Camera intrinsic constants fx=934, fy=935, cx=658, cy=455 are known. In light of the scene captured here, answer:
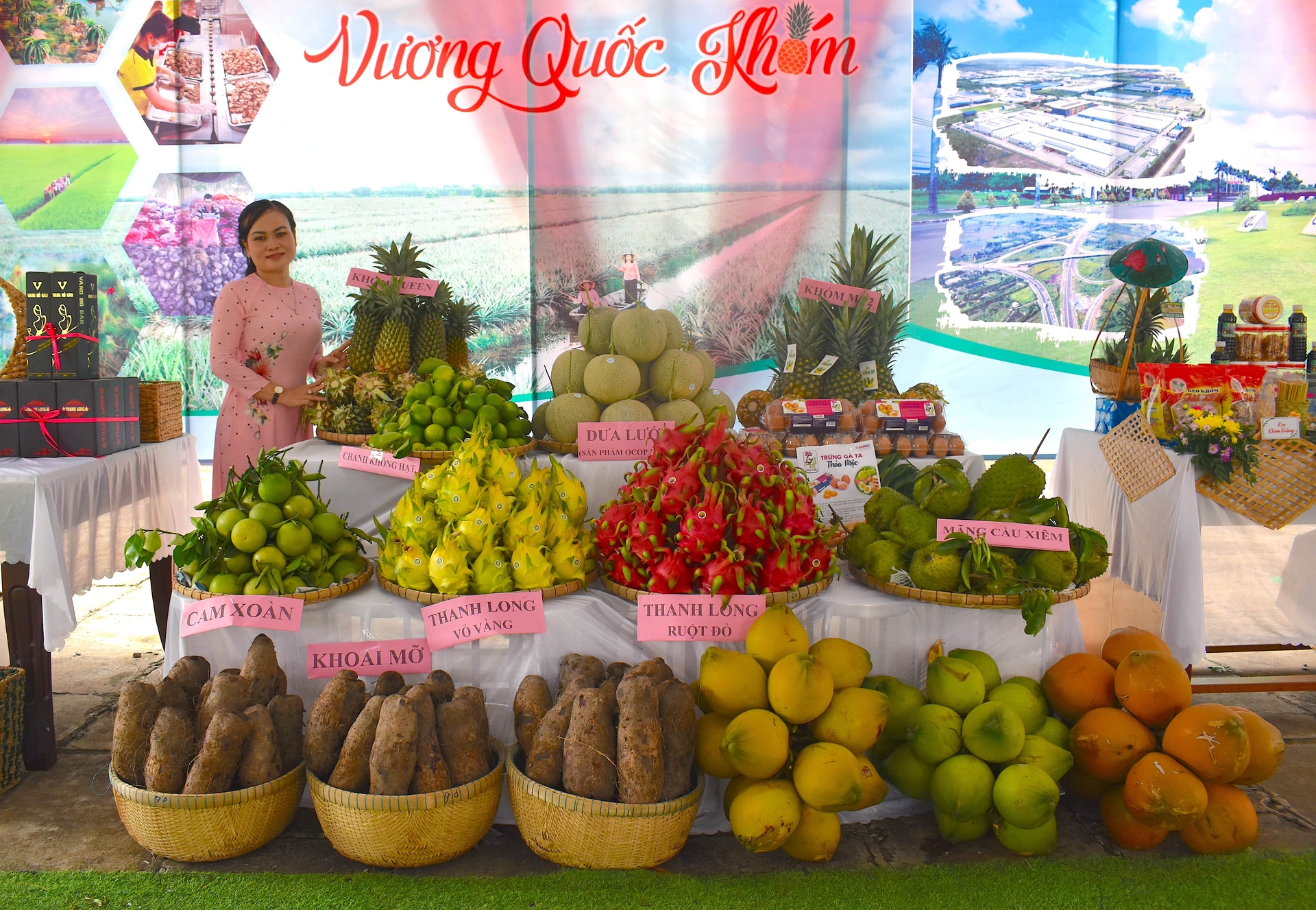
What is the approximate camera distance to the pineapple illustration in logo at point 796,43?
534 cm

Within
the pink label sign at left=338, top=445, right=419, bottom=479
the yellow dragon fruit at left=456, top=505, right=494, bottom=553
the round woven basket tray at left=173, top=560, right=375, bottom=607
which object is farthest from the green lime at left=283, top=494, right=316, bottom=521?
the yellow dragon fruit at left=456, top=505, right=494, bottom=553

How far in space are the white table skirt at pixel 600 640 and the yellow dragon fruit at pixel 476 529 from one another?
0.68 ft

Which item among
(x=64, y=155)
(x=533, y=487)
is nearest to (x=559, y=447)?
(x=533, y=487)

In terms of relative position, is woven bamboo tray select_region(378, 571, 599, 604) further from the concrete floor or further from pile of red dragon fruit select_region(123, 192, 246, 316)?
pile of red dragon fruit select_region(123, 192, 246, 316)

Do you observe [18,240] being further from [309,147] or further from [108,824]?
[108,824]

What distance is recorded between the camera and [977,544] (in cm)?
212

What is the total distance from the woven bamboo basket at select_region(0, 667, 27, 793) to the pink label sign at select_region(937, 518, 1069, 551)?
2.41 m

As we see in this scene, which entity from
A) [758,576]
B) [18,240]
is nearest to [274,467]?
[758,576]

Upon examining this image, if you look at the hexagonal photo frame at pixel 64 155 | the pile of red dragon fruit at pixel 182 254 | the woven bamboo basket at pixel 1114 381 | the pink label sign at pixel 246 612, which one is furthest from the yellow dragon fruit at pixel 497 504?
the hexagonal photo frame at pixel 64 155

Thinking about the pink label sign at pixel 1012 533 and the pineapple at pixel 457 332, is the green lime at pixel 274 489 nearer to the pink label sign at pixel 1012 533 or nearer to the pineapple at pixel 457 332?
the pineapple at pixel 457 332

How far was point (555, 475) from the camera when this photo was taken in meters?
2.30

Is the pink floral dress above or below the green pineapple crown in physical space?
below

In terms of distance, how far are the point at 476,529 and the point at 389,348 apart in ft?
3.36

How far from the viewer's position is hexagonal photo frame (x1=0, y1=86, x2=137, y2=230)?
5.42 m
